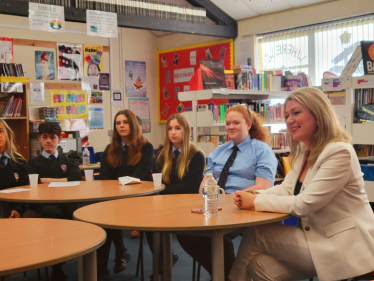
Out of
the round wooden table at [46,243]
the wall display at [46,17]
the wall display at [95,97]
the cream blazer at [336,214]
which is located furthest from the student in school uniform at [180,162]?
the wall display at [95,97]

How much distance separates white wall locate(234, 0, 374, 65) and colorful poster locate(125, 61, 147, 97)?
2.11 m

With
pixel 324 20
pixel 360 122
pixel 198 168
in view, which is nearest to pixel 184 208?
pixel 198 168

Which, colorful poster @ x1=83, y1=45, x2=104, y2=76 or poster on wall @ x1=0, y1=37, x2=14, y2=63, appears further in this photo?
colorful poster @ x1=83, y1=45, x2=104, y2=76

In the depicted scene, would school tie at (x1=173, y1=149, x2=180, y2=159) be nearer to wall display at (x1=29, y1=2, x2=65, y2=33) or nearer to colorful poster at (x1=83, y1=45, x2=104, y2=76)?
wall display at (x1=29, y1=2, x2=65, y2=33)

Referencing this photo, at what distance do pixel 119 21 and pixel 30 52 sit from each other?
1987 millimetres

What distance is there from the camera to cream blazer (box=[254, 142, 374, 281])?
1.83 m

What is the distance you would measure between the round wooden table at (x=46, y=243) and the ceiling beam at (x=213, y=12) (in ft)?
20.7

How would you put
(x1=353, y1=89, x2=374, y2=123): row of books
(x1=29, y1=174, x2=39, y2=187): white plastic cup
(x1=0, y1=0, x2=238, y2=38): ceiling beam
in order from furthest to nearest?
1. (x1=0, y1=0, x2=238, y2=38): ceiling beam
2. (x1=353, y1=89, x2=374, y2=123): row of books
3. (x1=29, y1=174, x2=39, y2=187): white plastic cup

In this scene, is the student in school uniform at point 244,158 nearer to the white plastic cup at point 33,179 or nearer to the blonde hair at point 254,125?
the blonde hair at point 254,125

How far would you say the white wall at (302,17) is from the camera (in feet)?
20.8

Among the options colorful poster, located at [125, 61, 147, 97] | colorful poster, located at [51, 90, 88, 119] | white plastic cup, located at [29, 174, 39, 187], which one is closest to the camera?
white plastic cup, located at [29, 174, 39, 187]

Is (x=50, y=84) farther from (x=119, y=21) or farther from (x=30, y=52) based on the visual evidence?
(x=119, y=21)

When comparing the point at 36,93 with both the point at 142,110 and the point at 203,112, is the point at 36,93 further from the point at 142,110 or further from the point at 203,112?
the point at 203,112

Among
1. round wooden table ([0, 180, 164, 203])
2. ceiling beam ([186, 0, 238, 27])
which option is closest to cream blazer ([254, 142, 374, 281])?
round wooden table ([0, 180, 164, 203])
